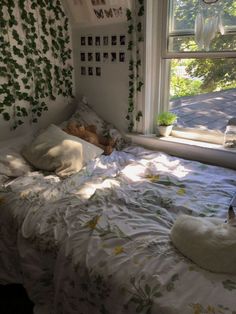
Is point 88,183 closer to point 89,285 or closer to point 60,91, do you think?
point 89,285

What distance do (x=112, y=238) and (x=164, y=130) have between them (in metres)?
1.33

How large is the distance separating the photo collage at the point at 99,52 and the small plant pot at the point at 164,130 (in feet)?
2.12

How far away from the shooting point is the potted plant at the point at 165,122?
7.63ft

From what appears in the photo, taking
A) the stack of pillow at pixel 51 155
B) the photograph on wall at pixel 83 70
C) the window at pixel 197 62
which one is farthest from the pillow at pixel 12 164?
the window at pixel 197 62

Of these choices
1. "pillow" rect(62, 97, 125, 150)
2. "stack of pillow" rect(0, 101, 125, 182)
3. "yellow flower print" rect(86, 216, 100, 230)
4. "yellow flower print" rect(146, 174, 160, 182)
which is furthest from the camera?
"pillow" rect(62, 97, 125, 150)

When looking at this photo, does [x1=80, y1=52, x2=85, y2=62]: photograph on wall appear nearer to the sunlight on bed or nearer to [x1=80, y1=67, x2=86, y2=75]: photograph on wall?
[x1=80, y1=67, x2=86, y2=75]: photograph on wall

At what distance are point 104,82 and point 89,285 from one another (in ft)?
6.09

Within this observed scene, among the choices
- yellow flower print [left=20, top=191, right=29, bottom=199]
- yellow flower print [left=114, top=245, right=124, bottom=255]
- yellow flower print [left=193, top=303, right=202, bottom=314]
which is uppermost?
yellow flower print [left=20, top=191, right=29, bottom=199]

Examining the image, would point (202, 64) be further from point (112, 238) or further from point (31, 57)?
point (112, 238)

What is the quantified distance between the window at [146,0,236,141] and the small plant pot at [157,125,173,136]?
77mm

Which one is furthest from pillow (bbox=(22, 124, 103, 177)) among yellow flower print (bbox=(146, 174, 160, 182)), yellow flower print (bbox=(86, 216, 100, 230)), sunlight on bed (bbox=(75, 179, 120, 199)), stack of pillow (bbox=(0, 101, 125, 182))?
yellow flower print (bbox=(86, 216, 100, 230))

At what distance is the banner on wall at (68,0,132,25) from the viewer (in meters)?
2.22

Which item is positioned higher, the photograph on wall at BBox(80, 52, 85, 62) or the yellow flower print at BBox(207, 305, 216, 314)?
the photograph on wall at BBox(80, 52, 85, 62)

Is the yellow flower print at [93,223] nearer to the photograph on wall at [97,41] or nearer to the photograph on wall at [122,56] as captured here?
the photograph on wall at [122,56]
